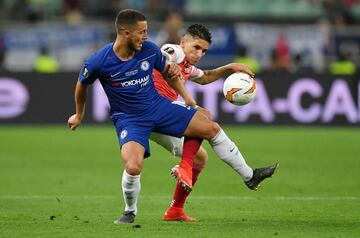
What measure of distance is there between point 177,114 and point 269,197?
3.13 metres

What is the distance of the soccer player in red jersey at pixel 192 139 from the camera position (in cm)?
945

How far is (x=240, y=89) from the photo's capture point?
9555 millimetres

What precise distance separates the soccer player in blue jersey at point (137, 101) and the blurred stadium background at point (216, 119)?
2.27 ft

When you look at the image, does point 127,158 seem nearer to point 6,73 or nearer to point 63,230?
point 63,230

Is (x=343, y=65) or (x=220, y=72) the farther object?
(x=343, y=65)

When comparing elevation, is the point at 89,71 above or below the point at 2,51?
above

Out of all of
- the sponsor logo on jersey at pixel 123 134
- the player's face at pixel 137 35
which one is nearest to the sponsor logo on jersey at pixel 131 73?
the player's face at pixel 137 35

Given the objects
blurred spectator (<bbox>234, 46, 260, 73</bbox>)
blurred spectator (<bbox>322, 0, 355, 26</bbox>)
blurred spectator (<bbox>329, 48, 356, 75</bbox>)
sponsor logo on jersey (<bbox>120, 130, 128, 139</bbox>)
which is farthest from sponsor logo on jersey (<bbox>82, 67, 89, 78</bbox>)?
blurred spectator (<bbox>322, 0, 355, 26</bbox>)

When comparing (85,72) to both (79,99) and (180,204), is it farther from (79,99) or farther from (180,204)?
(180,204)

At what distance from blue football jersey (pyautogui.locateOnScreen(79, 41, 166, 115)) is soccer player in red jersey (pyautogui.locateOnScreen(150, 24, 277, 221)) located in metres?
0.27

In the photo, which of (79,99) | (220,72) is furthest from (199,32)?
(79,99)

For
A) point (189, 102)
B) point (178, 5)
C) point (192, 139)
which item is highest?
point (189, 102)

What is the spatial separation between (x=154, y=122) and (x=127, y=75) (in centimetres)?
54

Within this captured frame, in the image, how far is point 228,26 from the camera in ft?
85.1
